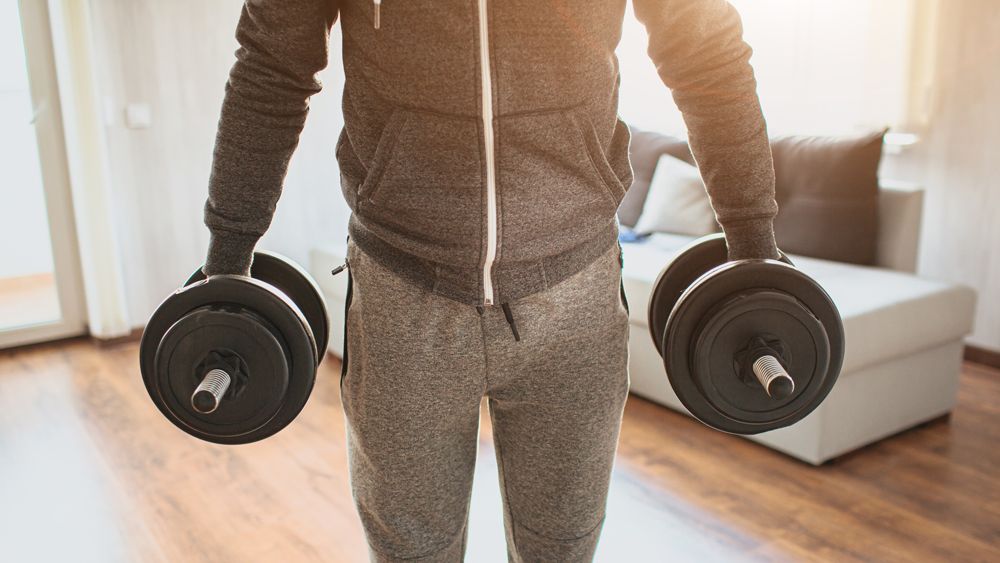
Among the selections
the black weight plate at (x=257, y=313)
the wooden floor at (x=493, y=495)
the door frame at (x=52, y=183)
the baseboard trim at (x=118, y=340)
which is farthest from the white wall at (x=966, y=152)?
the door frame at (x=52, y=183)

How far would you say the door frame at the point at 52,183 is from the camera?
3.23 meters

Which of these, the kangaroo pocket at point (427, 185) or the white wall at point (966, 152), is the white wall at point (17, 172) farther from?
the white wall at point (966, 152)

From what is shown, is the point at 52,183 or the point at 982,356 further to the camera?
the point at 52,183

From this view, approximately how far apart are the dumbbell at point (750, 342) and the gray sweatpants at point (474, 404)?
0.09 metres

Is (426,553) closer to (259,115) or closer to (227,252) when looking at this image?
(227,252)

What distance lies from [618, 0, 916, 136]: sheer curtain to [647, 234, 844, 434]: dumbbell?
2081 mm

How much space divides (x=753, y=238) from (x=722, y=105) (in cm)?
15

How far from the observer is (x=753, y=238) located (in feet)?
2.83

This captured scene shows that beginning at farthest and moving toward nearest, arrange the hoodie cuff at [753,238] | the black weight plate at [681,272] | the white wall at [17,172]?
1. the white wall at [17,172]
2. the black weight plate at [681,272]
3. the hoodie cuff at [753,238]

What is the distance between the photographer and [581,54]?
0.78m

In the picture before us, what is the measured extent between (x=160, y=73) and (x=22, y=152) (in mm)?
648

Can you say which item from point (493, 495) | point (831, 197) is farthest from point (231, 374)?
point (831, 197)

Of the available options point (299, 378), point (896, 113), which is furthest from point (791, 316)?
point (896, 113)

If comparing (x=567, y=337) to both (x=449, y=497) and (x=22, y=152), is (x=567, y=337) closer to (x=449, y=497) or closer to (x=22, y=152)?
(x=449, y=497)
